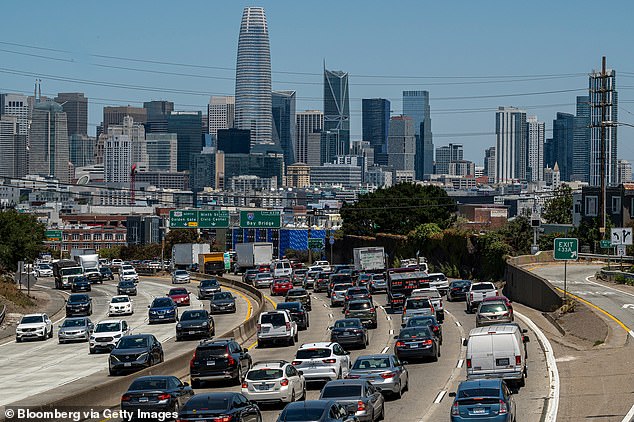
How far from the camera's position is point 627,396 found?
103 feet

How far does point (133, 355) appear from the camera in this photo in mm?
40375

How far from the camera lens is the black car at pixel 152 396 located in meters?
28.6

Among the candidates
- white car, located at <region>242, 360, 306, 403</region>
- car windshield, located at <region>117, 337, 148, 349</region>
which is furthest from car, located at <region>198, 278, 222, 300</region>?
white car, located at <region>242, 360, 306, 403</region>

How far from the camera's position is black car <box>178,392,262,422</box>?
25172mm

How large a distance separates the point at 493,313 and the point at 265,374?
19.1 meters

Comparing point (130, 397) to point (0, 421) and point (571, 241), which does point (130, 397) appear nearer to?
point (0, 421)

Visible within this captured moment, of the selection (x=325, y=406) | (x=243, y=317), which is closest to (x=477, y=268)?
(x=243, y=317)

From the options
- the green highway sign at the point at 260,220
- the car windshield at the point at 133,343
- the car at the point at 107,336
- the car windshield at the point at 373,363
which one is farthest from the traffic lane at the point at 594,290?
the green highway sign at the point at 260,220

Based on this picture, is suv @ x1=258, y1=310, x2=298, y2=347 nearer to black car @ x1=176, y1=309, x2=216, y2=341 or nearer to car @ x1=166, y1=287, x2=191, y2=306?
black car @ x1=176, y1=309, x2=216, y2=341

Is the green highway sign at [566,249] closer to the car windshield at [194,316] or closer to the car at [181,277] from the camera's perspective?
the car windshield at [194,316]

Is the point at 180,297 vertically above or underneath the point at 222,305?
underneath

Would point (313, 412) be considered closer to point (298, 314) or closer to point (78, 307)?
point (298, 314)

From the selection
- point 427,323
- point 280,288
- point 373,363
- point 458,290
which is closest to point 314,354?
point 373,363

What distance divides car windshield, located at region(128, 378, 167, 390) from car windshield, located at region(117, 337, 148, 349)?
1162 cm
